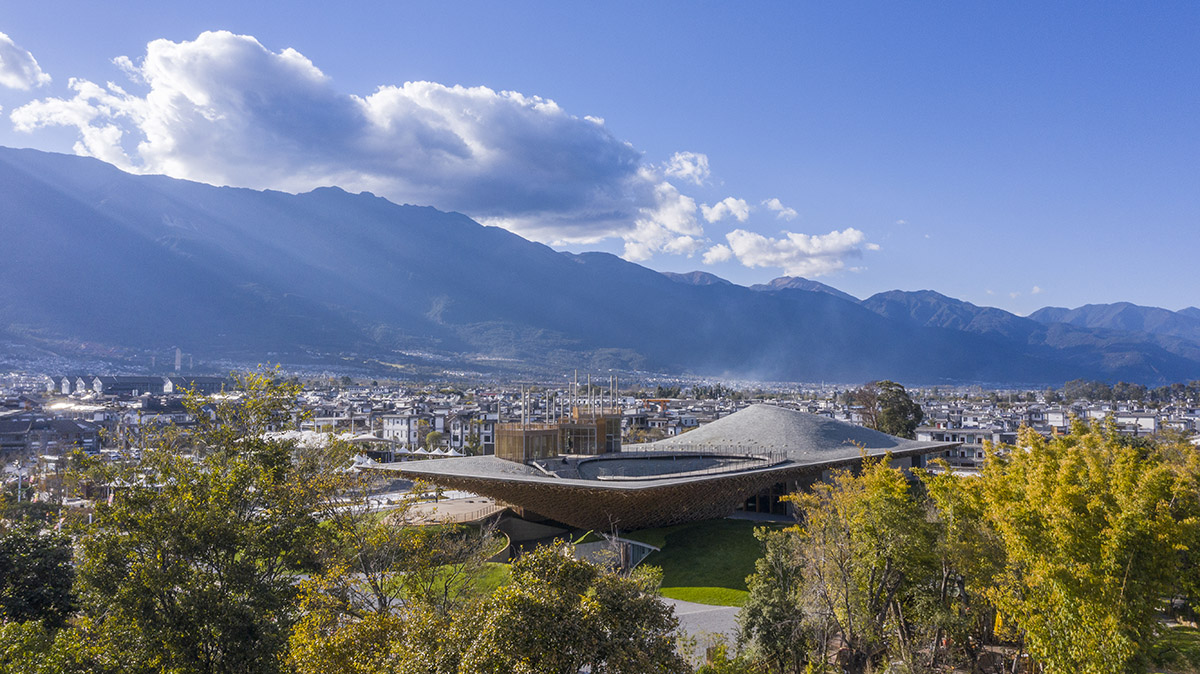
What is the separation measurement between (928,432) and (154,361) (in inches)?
7334

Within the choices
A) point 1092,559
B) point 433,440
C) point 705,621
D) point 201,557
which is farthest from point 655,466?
point 433,440

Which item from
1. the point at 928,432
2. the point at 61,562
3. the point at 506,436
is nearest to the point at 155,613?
the point at 61,562

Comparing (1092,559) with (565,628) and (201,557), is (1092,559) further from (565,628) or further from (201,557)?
(201,557)

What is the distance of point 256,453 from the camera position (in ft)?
47.6

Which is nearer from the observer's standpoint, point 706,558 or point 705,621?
point 705,621

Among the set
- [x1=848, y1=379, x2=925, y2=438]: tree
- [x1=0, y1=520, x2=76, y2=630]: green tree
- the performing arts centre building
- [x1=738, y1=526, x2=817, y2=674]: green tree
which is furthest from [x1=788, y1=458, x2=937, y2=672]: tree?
[x1=848, y1=379, x2=925, y2=438]: tree

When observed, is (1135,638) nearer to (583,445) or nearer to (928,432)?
(583,445)

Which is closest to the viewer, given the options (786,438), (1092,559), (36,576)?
(1092,559)

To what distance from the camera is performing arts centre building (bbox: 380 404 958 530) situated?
31.5 meters

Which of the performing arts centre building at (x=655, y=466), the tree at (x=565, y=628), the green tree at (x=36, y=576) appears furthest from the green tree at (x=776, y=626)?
the green tree at (x=36, y=576)

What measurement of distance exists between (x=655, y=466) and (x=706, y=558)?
8.30 m

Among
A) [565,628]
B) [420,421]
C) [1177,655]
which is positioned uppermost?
[565,628]

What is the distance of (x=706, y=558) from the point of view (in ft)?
106

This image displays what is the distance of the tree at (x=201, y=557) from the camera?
37.4 feet
